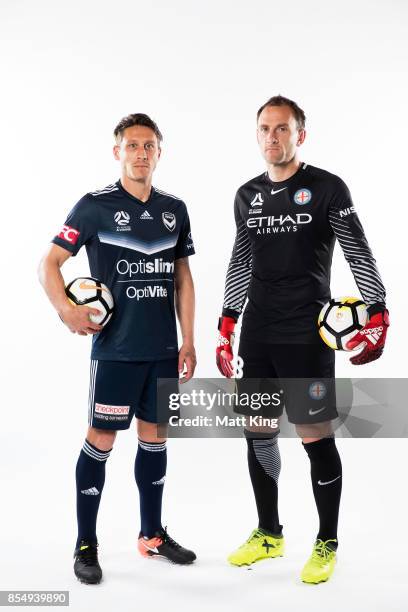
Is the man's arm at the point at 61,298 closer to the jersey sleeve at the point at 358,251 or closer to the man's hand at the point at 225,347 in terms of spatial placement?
the man's hand at the point at 225,347

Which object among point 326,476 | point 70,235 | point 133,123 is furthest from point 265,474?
point 133,123

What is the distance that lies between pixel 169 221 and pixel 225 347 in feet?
2.33

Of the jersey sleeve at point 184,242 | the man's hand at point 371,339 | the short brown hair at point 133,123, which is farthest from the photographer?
the jersey sleeve at point 184,242

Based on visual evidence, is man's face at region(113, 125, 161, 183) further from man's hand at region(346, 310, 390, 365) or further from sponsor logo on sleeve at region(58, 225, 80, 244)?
man's hand at region(346, 310, 390, 365)

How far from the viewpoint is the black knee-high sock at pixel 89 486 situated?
388 centimetres

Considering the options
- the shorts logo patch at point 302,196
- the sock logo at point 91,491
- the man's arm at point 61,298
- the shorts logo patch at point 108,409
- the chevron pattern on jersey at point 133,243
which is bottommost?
the sock logo at point 91,491

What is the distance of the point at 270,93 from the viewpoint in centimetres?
622

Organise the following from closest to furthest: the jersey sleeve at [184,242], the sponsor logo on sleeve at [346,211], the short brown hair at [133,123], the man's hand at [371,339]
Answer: the man's hand at [371,339] < the sponsor logo on sleeve at [346,211] < the short brown hair at [133,123] < the jersey sleeve at [184,242]

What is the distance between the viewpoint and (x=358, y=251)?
3824mm

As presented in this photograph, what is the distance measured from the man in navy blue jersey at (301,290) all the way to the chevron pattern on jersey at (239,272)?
9cm

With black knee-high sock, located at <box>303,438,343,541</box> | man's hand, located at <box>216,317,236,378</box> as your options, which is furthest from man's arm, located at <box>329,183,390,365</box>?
man's hand, located at <box>216,317,236,378</box>

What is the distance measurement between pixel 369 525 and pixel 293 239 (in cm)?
174

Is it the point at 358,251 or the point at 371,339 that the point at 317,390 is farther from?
the point at 358,251

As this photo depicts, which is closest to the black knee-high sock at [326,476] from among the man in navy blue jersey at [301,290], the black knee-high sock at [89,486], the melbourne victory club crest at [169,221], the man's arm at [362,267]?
the man in navy blue jersey at [301,290]
